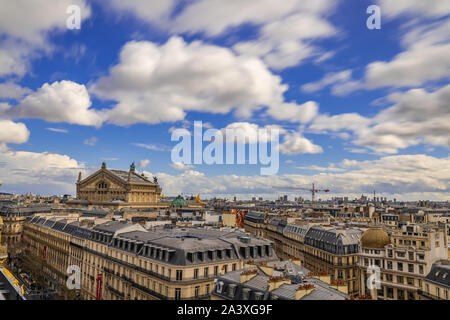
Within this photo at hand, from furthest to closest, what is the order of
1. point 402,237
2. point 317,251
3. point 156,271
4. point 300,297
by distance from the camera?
1. point 317,251
2. point 402,237
3. point 156,271
4. point 300,297

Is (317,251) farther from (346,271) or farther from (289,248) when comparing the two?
(289,248)

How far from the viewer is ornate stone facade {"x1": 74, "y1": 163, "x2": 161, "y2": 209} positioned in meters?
148

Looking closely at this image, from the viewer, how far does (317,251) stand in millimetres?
72250

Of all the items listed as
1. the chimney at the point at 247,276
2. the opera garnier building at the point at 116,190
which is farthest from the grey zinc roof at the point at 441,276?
the opera garnier building at the point at 116,190

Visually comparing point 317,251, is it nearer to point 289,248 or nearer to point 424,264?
point 289,248

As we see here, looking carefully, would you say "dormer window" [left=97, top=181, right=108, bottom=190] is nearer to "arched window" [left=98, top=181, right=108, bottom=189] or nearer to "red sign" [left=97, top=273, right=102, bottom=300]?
"arched window" [left=98, top=181, right=108, bottom=189]

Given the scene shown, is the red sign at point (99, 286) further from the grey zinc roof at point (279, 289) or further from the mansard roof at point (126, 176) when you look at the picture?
the mansard roof at point (126, 176)

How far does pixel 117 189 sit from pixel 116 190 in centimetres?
70

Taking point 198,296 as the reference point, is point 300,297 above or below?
above
